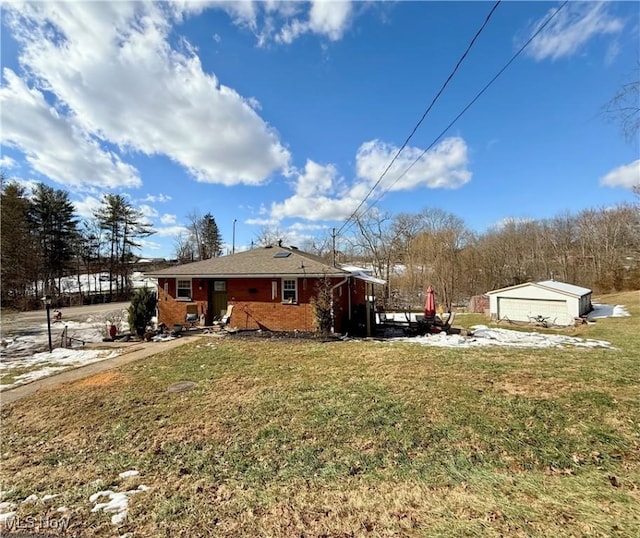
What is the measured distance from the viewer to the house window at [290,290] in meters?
12.7

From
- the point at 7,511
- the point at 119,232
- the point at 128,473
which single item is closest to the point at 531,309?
the point at 128,473

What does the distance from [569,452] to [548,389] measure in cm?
210

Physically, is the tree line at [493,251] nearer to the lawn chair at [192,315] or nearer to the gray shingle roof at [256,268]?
the gray shingle roof at [256,268]

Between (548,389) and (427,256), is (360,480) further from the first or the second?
(427,256)

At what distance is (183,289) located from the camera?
1428 cm

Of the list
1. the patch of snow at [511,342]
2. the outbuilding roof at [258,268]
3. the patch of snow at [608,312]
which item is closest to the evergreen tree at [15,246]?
the outbuilding roof at [258,268]

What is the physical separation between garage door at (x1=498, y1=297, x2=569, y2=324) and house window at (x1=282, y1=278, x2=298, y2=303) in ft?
46.5

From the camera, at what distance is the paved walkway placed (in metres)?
6.74

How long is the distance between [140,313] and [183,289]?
2063 mm

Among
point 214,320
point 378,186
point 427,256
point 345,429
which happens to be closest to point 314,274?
point 378,186

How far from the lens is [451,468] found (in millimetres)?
3465

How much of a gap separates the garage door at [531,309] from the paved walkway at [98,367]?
17.6 metres

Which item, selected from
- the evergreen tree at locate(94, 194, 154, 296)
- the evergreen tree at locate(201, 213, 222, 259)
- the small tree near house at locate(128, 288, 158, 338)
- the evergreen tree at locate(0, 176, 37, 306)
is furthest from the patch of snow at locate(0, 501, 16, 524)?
the evergreen tree at locate(201, 213, 222, 259)

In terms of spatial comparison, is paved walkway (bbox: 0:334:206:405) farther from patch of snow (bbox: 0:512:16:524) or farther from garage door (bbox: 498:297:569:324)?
garage door (bbox: 498:297:569:324)
